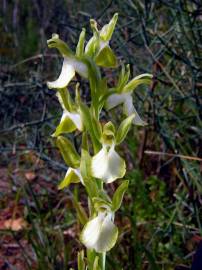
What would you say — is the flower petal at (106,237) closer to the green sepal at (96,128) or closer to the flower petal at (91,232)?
the flower petal at (91,232)

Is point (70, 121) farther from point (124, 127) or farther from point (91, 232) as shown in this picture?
point (91, 232)

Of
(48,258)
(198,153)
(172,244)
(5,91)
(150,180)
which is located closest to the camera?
(48,258)

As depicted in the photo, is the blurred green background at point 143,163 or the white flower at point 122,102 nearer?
the white flower at point 122,102

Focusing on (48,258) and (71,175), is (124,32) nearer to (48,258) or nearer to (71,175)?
(48,258)

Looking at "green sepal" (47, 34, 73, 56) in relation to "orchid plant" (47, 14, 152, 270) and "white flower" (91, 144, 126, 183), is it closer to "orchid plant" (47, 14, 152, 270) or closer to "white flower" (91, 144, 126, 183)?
"orchid plant" (47, 14, 152, 270)

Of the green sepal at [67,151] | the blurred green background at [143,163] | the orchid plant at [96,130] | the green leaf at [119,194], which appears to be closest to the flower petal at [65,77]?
the orchid plant at [96,130]

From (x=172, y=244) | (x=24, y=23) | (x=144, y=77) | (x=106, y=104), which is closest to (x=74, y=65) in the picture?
(x=106, y=104)

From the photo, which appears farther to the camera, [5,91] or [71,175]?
[5,91]
